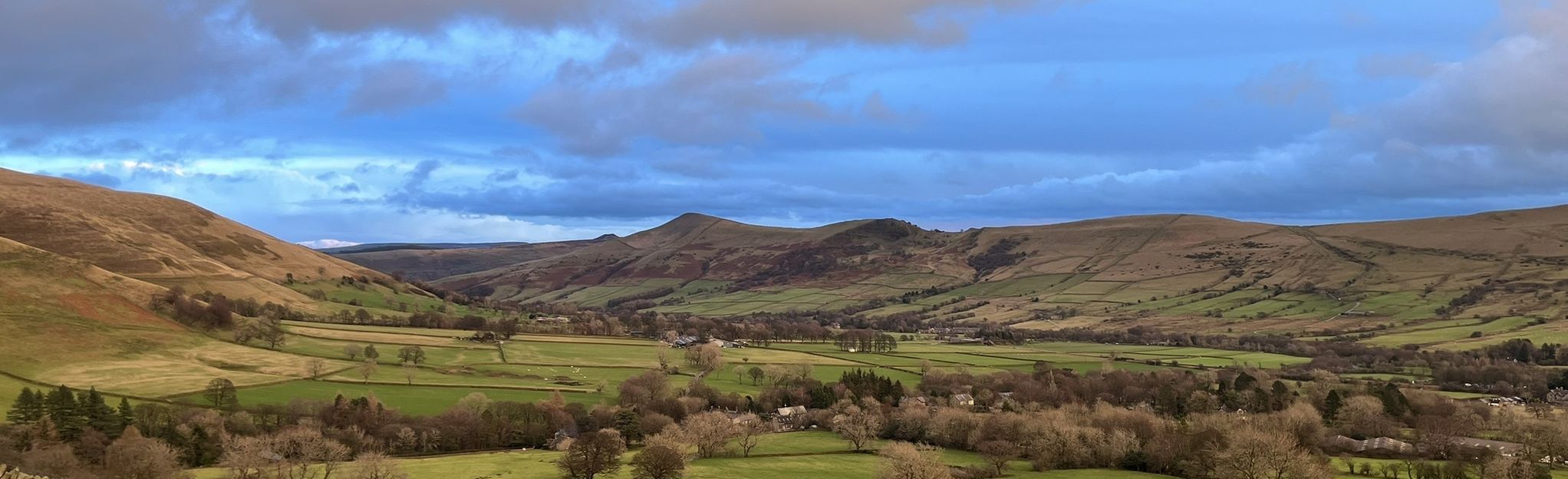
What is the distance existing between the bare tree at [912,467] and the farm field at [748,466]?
4.68 metres

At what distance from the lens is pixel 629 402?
10712cm

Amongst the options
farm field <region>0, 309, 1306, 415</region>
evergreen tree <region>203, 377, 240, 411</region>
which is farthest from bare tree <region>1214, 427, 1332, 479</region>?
evergreen tree <region>203, 377, 240, 411</region>

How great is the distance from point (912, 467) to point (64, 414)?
68800 millimetres

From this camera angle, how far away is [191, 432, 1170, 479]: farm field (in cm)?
7719

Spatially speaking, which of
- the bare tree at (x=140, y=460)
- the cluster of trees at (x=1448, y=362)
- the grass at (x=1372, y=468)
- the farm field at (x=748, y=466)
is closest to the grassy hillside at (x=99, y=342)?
the bare tree at (x=140, y=460)

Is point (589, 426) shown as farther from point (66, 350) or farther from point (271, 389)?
point (66, 350)

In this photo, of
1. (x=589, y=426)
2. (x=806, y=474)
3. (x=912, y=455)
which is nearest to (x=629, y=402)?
(x=589, y=426)

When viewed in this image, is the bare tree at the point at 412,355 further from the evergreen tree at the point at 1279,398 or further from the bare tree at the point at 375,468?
the evergreen tree at the point at 1279,398

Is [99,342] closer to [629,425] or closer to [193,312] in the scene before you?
[193,312]

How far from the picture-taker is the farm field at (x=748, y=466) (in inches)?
3039

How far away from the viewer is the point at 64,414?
79812 mm

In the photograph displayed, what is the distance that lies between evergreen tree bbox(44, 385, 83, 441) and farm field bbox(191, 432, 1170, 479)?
1210 cm

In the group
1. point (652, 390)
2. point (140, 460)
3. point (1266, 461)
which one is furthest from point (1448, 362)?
point (140, 460)

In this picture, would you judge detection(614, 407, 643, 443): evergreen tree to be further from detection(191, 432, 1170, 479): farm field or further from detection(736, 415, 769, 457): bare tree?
detection(736, 415, 769, 457): bare tree
